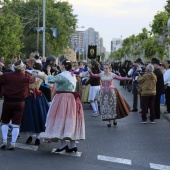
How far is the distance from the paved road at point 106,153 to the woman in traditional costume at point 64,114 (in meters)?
0.37

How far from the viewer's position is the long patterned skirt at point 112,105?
15.4 metres

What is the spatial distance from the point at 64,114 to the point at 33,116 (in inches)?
47.7

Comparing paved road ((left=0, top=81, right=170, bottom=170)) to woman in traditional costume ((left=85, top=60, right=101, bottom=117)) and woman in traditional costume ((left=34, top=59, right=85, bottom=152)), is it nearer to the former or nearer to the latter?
woman in traditional costume ((left=34, top=59, right=85, bottom=152))

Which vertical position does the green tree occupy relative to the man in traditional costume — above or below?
above

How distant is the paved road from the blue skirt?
356mm

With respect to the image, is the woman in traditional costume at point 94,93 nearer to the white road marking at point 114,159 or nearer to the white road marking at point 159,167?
the white road marking at point 114,159

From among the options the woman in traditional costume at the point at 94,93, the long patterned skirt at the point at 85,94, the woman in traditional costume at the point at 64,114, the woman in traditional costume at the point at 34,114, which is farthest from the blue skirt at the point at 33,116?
the long patterned skirt at the point at 85,94

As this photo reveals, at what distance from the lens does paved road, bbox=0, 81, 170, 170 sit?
9.41 meters

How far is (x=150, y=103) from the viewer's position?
648 inches

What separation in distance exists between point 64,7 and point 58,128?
8131 cm

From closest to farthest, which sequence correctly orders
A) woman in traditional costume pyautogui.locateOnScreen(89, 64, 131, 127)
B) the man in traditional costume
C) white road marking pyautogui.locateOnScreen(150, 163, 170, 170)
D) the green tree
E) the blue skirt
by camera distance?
white road marking pyautogui.locateOnScreen(150, 163, 170, 170) < the man in traditional costume < the blue skirt < woman in traditional costume pyautogui.locateOnScreen(89, 64, 131, 127) < the green tree

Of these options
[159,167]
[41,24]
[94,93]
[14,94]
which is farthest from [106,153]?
[41,24]

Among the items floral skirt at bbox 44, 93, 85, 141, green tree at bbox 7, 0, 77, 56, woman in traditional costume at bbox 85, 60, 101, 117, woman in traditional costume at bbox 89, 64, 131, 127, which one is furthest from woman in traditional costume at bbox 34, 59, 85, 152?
green tree at bbox 7, 0, 77, 56

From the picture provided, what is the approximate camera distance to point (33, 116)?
11570mm
